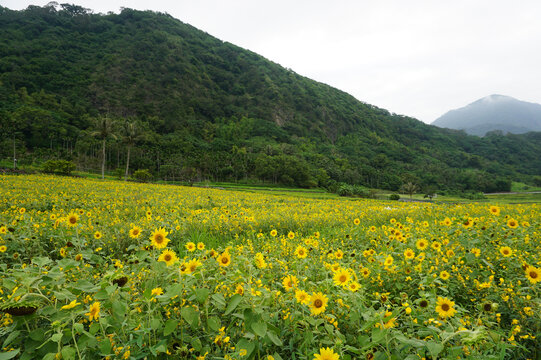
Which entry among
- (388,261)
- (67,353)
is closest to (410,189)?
(388,261)

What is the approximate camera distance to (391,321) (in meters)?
1.63

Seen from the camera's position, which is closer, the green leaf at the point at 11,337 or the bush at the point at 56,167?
the green leaf at the point at 11,337

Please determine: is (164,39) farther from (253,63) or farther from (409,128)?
(409,128)

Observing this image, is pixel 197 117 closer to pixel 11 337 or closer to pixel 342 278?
pixel 342 278

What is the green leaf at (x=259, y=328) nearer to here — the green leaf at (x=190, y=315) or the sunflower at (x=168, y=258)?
the green leaf at (x=190, y=315)

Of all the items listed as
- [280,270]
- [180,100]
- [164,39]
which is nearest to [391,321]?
[280,270]

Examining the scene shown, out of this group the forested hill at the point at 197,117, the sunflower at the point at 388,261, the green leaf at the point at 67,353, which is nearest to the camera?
the green leaf at the point at 67,353

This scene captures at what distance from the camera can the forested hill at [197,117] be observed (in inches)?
2736

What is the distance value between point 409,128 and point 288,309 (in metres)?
171

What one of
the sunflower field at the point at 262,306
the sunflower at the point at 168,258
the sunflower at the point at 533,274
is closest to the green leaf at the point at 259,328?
the sunflower field at the point at 262,306

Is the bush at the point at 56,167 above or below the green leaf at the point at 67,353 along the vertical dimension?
above

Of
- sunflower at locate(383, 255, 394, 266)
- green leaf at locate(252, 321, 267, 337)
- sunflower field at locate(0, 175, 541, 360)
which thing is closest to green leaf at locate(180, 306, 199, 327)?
sunflower field at locate(0, 175, 541, 360)

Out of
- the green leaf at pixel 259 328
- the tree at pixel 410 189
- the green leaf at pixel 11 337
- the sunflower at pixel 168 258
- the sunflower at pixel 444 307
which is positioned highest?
the sunflower at pixel 168 258

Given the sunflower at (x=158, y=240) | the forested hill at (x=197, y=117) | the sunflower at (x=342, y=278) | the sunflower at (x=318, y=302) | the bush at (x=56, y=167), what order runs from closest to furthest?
the sunflower at (x=318, y=302), the sunflower at (x=342, y=278), the sunflower at (x=158, y=240), the bush at (x=56, y=167), the forested hill at (x=197, y=117)
